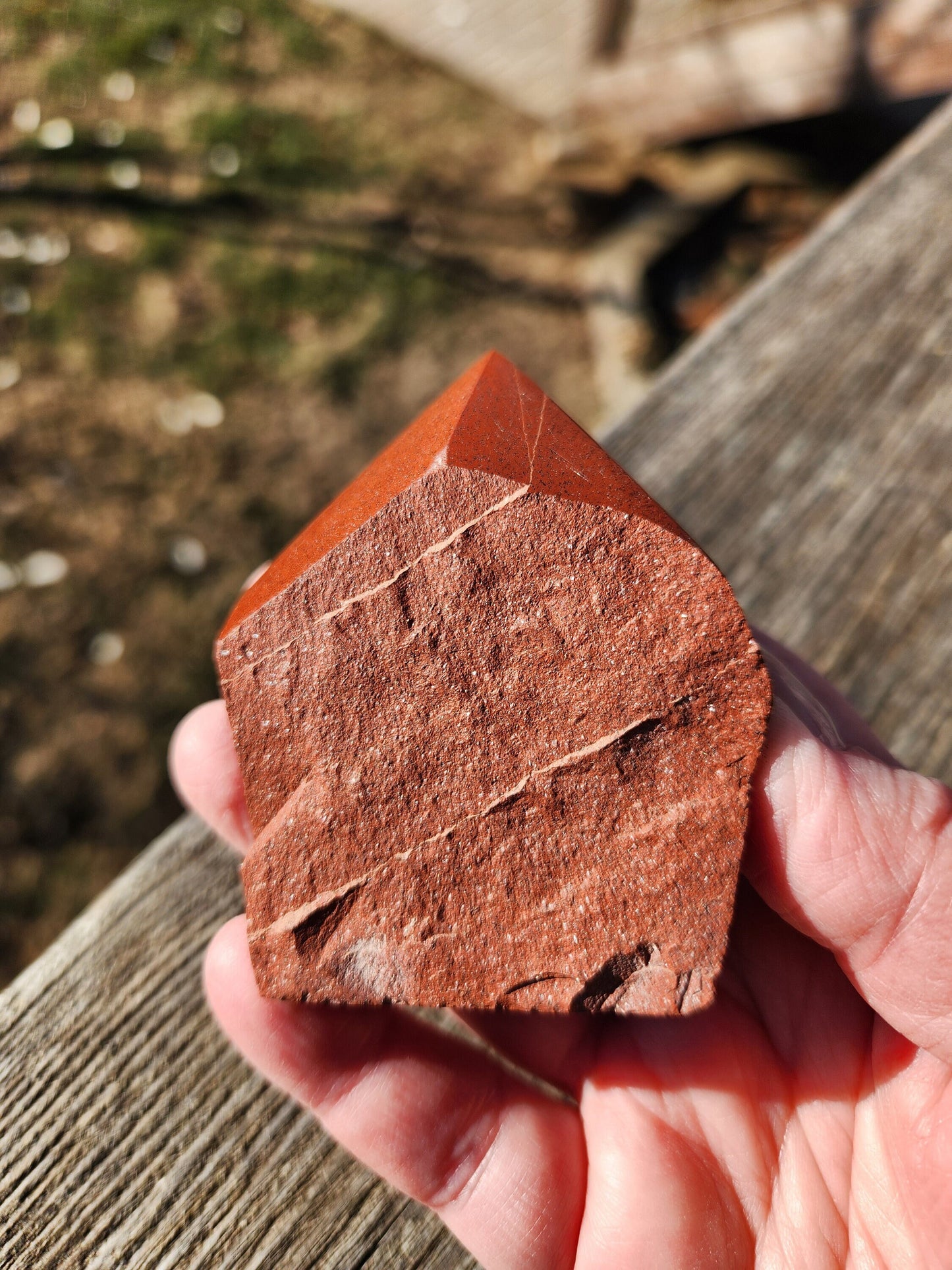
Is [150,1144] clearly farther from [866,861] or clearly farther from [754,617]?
[754,617]

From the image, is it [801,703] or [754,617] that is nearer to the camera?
[801,703]

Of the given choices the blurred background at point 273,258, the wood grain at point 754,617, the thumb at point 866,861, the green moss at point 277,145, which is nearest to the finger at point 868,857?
the thumb at point 866,861

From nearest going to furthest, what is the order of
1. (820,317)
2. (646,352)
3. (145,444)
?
(820,317)
(145,444)
(646,352)

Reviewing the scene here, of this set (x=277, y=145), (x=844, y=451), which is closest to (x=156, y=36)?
(x=277, y=145)

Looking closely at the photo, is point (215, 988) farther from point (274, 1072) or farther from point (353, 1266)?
point (353, 1266)

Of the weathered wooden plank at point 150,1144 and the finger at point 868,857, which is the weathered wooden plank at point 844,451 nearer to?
the finger at point 868,857

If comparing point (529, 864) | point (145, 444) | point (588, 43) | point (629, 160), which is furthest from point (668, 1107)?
point (588, 43)
